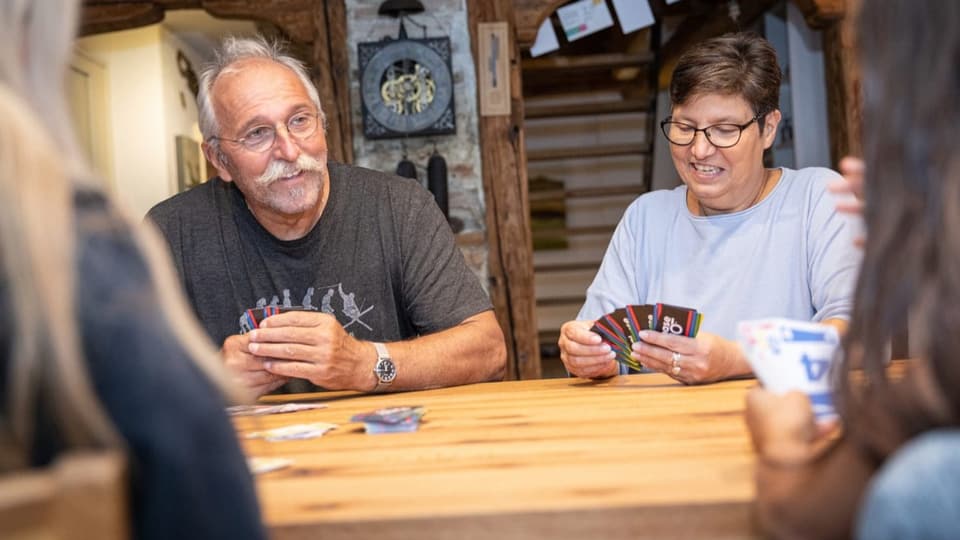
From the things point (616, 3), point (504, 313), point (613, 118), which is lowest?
point (504, 313)

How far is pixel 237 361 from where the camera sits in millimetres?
2131

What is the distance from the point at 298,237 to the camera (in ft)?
8.60

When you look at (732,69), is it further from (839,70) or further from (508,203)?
(839,70)

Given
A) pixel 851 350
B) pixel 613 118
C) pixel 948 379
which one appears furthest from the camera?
pixel 613 118

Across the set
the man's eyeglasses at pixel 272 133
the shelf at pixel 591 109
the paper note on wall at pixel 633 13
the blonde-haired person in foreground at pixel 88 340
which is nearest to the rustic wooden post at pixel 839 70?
the paper note on wall at pixel 633 13

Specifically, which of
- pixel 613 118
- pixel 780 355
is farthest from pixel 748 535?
pixel 613 118

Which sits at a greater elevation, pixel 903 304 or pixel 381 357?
pixel 903 304

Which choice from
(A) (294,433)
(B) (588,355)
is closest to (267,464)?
(A) (294,433)

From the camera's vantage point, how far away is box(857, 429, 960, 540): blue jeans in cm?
71

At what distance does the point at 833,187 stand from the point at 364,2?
151 inches

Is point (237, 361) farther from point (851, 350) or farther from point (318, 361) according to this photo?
point (851, 350)

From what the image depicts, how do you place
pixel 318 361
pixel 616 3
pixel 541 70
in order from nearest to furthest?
1. pixel 318 361
2. pixel 616 3
3. pixel 541 70

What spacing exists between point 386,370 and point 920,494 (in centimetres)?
161

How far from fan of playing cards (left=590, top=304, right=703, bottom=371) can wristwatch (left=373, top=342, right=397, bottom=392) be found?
487 millimetres
